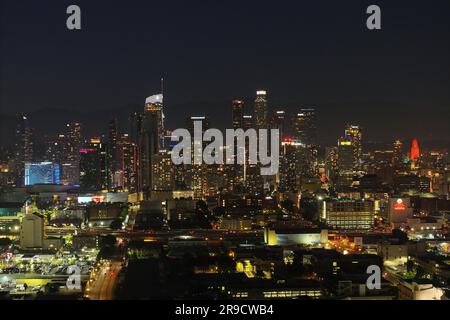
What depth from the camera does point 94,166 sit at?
24.5 m

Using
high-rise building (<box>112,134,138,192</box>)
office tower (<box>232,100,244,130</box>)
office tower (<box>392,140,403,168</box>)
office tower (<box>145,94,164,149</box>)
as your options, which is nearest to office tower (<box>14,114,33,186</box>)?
high-rise building (<box>112,134,138,192</box>)

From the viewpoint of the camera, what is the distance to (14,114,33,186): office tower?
22234 mm

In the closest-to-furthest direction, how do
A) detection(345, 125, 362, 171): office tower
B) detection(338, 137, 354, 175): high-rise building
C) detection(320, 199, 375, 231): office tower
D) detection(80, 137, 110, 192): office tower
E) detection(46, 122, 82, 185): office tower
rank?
detection(320, 199, 375, 231): office tower
detection(80, 137, 110, 192): office tower
detection(338, 137, 354, 175): high-rise building
detection(46, 122, 82, 185): office tower
detection(345, 125, 362, 171): office tower

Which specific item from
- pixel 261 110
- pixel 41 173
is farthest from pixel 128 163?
pixel 261 110

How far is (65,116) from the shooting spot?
2572 centimetres

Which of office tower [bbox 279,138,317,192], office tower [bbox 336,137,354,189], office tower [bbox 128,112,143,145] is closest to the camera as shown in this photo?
office tower [bbox 279,138,317,192]

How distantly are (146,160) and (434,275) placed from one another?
1579cm

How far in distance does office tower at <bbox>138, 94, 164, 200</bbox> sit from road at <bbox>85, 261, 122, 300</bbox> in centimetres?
1166

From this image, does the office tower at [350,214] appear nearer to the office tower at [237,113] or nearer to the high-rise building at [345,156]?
the office tower at [237,113]

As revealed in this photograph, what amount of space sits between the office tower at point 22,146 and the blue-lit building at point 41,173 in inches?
9.8

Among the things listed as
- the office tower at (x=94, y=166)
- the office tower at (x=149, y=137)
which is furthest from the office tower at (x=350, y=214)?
the office tower at (x=94, y=166)

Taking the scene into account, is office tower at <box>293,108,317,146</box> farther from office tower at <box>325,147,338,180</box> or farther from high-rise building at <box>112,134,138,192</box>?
high-rise building at <box>112,134,138,192</box>

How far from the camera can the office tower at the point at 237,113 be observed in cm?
2425
